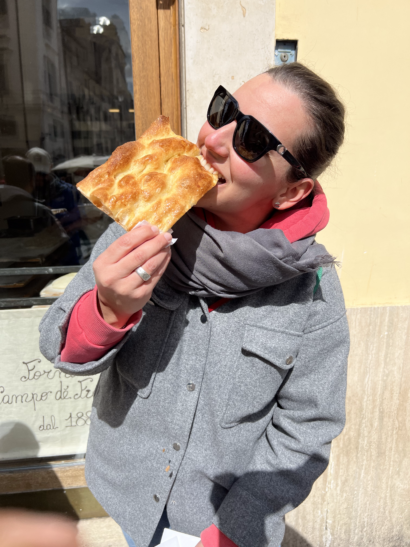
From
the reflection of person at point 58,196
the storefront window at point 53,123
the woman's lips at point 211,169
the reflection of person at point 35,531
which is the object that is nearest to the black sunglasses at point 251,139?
the woman's lips at point 211,169

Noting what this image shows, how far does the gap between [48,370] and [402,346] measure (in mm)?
2824

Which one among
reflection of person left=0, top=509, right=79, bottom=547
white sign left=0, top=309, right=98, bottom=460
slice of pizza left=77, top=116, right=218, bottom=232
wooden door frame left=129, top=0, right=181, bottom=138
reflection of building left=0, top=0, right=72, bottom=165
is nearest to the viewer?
reflection of person left=0, top=509, right=79, bottom=547

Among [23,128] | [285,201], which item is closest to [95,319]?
[285,201]

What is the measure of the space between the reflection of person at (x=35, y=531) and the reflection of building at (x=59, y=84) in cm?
248

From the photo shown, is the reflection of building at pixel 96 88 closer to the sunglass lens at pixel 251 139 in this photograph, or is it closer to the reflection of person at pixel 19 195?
the reflection of person at pixel 19 195

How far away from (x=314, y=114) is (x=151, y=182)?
0.66 m

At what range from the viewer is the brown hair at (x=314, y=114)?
4.62ft

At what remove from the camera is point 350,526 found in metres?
3.38

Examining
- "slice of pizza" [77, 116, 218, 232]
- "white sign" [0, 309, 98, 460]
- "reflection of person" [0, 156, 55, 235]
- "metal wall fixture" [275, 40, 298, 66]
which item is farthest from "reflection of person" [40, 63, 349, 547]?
"reflection of person" [0, 156, 55, 235]

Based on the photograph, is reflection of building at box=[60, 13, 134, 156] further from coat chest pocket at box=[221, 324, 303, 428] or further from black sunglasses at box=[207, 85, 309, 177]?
coat chest pocket at box=[221, 324, 303, 428]

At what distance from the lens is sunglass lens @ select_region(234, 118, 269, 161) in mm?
1351

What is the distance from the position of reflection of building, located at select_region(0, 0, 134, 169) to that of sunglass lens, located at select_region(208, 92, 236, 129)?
4.89ft

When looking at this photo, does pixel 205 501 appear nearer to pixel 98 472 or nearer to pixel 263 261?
pixel 98 472

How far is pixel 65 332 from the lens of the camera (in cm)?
132
